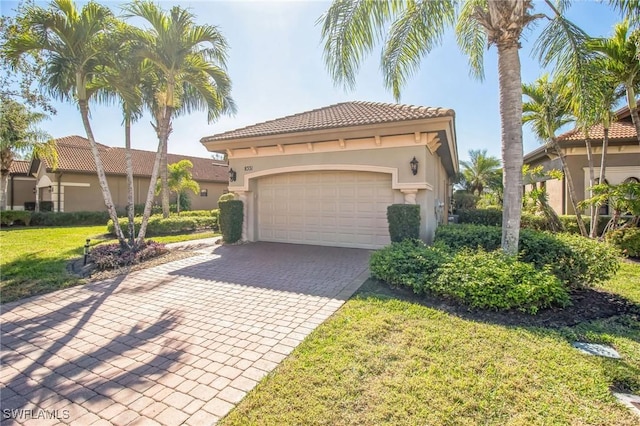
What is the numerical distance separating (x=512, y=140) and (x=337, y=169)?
17.1 feet

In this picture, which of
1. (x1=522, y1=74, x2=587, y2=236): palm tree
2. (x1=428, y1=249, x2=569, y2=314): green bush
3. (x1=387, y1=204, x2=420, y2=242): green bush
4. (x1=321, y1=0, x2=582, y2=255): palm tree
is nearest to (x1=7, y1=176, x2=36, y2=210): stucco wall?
(x1=321, y1=0, x2=582, y2=255): palm tree

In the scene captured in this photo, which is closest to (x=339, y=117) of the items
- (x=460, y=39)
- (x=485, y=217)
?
(x=460, y=39)

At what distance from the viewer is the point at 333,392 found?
2889 millimetres

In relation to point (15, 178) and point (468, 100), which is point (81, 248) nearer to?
point (468, 100)

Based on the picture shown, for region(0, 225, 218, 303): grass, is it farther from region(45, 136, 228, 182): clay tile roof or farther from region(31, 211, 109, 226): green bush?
region(45, 136, 228, 182): clay tile roof

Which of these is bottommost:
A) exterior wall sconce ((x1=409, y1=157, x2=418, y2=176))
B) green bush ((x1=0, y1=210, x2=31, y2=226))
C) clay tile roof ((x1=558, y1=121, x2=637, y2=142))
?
green bush ((x1=0, y1=210, x2=31, y2=226))

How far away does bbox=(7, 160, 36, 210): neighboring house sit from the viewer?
24.7 meters

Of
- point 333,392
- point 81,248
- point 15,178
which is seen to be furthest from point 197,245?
point 15,178

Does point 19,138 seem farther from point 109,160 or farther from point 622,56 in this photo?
point 622,56

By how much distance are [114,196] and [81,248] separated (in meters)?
13.4

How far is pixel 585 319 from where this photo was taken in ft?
15.0

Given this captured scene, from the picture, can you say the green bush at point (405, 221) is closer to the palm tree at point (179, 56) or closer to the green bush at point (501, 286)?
the green bush at point (501, 286)

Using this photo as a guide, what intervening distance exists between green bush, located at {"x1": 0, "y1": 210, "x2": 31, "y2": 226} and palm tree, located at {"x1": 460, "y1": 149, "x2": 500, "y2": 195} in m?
36.5

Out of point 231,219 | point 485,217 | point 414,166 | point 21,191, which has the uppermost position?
point 21,191
